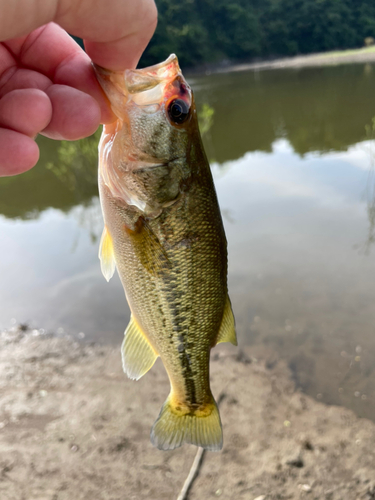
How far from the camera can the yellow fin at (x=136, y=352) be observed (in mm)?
1767

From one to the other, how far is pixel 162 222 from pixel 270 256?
208 inches

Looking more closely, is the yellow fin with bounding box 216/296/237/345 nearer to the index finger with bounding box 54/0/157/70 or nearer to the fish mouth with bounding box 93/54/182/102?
the fish mouth with bounding box 93/54/182/102

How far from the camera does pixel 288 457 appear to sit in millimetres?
3369

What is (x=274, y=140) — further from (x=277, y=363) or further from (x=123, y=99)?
(x=123, y=99)

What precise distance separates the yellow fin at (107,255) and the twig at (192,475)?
94.1 inches

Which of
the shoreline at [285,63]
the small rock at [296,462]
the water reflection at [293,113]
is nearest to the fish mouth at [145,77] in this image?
the small rock at [296,462]

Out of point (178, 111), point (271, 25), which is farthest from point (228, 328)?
point (271, 25)

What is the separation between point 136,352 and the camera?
179cm

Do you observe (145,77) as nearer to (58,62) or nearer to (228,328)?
(58,62)

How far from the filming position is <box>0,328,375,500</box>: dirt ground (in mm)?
3191

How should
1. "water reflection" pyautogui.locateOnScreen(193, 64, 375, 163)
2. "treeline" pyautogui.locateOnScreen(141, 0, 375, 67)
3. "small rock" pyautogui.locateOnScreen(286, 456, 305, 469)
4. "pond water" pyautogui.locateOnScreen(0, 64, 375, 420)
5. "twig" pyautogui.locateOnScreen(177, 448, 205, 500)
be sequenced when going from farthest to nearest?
"treeline" pyautogui.locateOnScreen(141, 0, 375, 67) < "water reflection" pyautogui.locateOnScreen(193, 64, 375, 163) < "pond water" pyautogui.locateOnScreen(0, 64, 375, 420) < "small rock" pyautogui.locateOnScreen(286, 456, 305, 469) < "twig" pyautogui.locateOnScreen(177, 448, 205, 500)

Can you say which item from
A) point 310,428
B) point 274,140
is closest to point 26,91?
point 310,428

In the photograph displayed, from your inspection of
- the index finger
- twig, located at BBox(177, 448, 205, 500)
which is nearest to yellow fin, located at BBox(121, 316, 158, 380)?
the index finger

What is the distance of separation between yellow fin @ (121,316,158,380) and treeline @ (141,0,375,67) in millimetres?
56733
